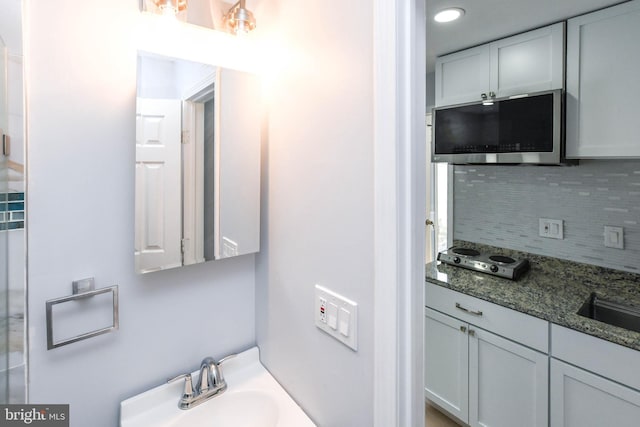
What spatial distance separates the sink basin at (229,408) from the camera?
96 centimetres

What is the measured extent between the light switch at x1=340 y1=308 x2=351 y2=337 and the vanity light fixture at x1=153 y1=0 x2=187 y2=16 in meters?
1.01

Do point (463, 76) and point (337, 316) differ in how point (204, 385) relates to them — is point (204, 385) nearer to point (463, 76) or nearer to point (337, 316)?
point (337, 316)

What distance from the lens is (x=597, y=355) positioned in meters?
1.26

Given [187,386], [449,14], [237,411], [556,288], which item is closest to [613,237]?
[556,288]

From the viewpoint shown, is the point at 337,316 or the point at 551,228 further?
the point at 551,228

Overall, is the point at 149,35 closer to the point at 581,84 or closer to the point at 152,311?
the point at 152,311

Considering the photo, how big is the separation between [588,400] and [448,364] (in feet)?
2.16

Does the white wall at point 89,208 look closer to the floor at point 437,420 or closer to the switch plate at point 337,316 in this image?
the switch plate at point 337,316

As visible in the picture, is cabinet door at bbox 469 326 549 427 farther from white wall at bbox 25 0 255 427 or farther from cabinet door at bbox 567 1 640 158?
white wall at bbox 25 0 255 427

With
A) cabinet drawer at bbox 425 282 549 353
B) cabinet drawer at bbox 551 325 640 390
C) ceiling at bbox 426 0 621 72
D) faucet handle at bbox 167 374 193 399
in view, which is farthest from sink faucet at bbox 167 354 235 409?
ceiling at bbox 426 0 621 72

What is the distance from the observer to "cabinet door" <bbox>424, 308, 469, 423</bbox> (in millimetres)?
1758

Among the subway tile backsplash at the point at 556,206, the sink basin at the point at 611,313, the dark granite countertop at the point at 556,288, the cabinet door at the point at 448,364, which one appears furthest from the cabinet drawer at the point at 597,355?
the subway tile backsplash at the point at 556,206

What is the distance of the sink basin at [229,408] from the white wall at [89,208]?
5 centimetres

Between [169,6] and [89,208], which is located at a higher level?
[169,6]
